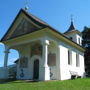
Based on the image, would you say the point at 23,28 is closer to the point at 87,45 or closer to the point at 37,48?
the point at 37,48

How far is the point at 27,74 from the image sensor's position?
18375 millimetres

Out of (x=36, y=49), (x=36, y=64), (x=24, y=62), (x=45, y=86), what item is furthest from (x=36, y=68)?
(x=45, y=86)

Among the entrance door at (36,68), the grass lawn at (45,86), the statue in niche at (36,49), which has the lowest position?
the grass lawn at (45,86)

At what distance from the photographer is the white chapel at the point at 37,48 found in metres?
15.0

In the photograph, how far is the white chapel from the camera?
590 inches

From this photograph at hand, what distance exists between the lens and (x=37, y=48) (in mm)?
17859

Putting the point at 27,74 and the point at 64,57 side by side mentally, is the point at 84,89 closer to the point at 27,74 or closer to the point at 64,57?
the point at 64,57

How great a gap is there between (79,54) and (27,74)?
28.5 feet

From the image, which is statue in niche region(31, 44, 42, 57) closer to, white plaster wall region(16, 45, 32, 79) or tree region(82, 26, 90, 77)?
white plaster wall region(16, 45, 32, 79)

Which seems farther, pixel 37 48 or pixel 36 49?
pixel 36 49

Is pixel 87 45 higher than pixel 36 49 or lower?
higher

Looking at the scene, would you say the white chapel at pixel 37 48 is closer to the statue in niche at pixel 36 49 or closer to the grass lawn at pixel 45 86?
the statue in niche at pixel 36 49

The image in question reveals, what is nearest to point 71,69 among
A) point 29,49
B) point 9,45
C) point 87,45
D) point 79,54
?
point 79,54

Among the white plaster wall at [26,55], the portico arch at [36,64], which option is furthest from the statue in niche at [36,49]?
the white plaster wall at [26,55]
